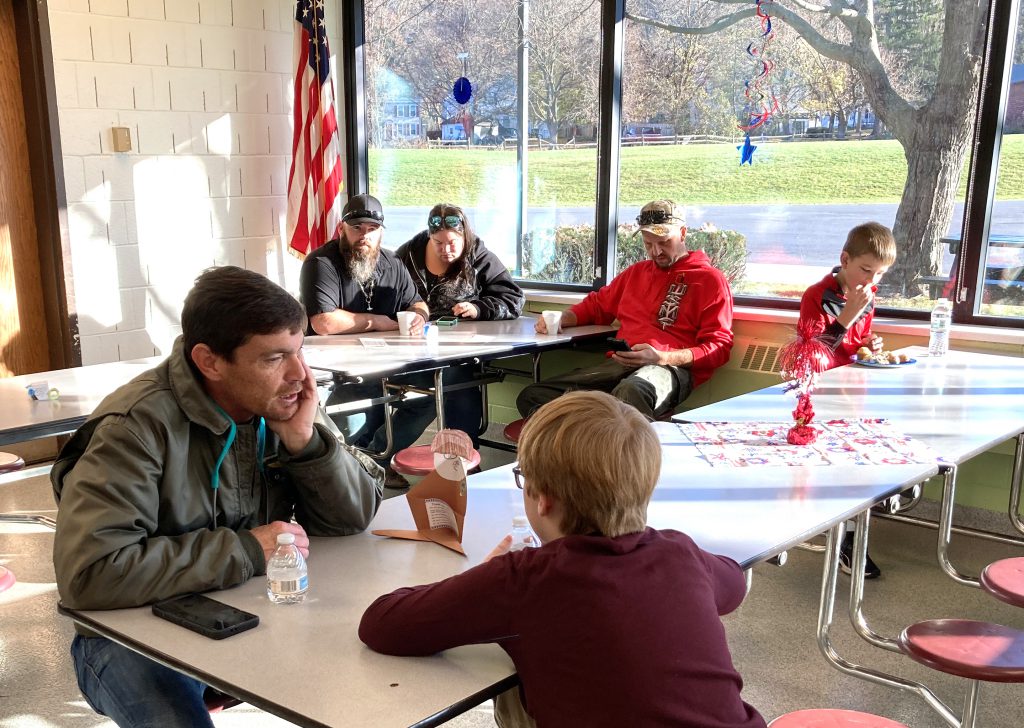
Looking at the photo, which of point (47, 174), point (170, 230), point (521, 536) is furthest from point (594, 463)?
point (170, 230)

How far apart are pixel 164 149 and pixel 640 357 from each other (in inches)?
116

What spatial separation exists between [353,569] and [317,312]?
2.77m

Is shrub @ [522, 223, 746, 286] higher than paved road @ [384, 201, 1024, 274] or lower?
lower

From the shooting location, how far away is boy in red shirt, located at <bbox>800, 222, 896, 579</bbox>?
353 cm

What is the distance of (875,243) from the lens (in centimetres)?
353

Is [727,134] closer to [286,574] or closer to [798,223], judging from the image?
[798,223]

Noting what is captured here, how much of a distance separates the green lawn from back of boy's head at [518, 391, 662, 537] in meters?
3.23

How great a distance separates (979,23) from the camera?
3.84 metres

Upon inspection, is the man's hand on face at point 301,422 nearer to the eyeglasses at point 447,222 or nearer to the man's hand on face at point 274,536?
the man's hand on face at point 274,536

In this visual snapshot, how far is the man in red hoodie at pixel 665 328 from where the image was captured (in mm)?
4055

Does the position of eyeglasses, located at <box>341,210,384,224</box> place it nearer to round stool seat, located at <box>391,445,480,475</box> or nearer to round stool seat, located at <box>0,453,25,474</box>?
round stool seat, located at <box>391,445,480,475</box>

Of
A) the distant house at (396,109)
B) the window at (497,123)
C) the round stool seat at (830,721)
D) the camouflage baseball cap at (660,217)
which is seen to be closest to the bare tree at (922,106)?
the camouflage baseball cap at (660,217)

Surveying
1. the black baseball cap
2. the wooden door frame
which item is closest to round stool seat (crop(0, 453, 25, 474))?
the wooden door frame

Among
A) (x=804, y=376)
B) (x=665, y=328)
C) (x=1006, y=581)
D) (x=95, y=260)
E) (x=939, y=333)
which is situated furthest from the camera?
(x=95, y=260)
